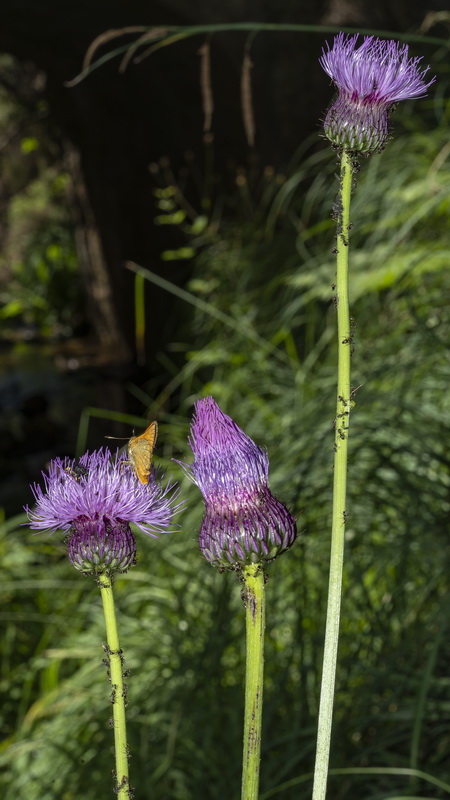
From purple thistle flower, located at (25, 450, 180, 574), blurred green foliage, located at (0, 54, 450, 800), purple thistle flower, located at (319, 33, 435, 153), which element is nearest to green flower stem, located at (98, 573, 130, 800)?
purple thistle flower, located at (25, 450, 180, 574)

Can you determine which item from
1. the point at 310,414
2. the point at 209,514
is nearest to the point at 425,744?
the point at 310,414

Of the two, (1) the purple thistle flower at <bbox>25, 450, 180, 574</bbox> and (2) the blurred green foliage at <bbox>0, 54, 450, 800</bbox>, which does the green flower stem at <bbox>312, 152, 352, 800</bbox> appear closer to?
(1) the purple thistle flower at <bbox>25, 450, 180, 574</bbox>

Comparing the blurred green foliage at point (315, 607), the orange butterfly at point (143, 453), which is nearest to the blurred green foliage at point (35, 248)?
the blurred green foliage at point (315, 607)

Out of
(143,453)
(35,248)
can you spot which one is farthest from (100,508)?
(35,248)

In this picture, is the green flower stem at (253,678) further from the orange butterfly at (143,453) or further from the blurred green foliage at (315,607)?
the blurred green foliage at (315,607)

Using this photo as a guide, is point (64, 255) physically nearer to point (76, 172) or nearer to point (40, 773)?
point (76, 172)

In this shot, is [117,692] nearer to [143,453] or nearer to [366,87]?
[143,453]
